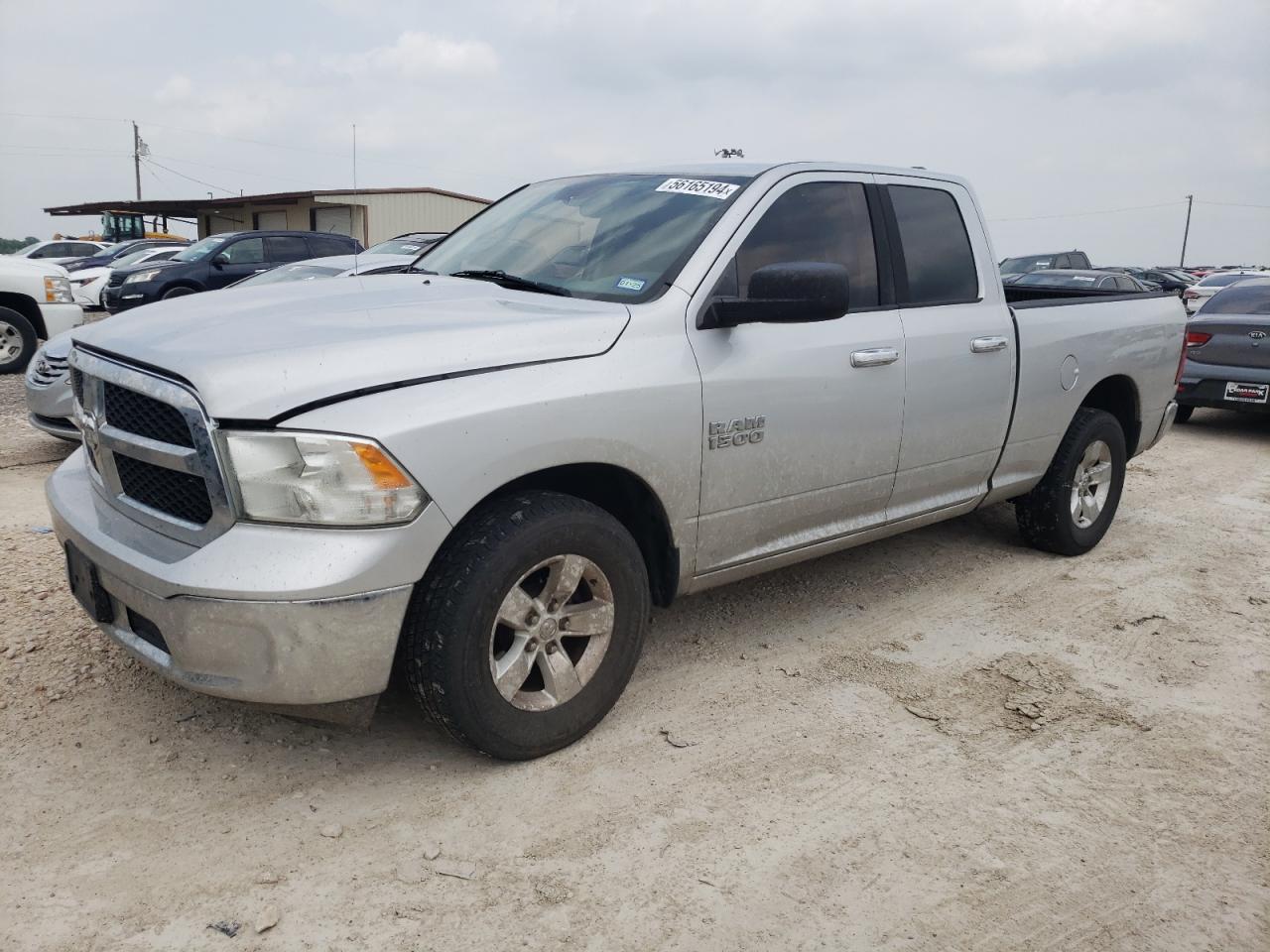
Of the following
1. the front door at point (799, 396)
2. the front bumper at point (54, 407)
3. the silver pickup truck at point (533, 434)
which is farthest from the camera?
the front bumper at point (54, 407)

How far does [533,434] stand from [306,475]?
2.04ft

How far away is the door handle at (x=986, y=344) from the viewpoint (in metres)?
4.23

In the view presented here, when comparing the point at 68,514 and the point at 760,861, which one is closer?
the point at 760,861

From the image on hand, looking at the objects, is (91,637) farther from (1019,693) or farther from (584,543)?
(1019,693)

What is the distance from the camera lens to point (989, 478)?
4609 mm

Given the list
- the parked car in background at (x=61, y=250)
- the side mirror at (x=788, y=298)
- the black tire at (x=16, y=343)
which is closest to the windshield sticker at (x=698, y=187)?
the side mirror at (x=788, y=298)

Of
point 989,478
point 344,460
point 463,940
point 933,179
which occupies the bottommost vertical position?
point 463,940

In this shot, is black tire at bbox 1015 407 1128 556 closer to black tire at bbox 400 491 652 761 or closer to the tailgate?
black tire at bbox 400 491 652 761

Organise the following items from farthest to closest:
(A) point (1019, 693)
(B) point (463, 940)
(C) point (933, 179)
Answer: (C) point (933, 179) < (A) point (1019, 693) < (B) point (463, 940)

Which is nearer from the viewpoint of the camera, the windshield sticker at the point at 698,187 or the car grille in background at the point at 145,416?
the car grille in background at the point at 145,416

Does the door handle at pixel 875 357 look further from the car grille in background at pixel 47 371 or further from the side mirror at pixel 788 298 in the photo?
the car grille in background at pixel 47 371

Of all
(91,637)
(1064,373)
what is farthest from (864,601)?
(91,637)

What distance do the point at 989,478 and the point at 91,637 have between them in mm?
3761

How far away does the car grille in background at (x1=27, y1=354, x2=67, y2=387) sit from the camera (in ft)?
20.3
